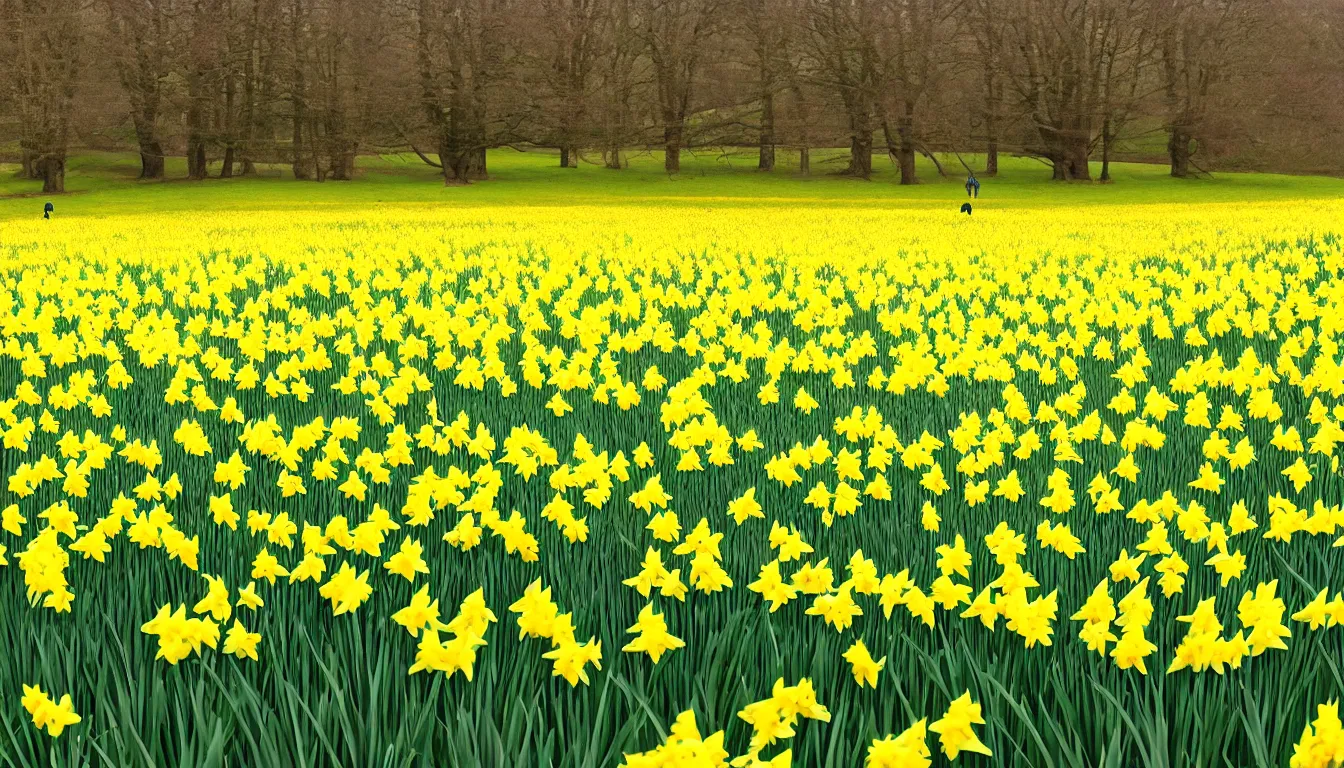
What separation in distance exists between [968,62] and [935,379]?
2157 inches

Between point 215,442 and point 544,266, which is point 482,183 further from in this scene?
point 215,442

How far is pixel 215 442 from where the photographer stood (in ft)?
21.8

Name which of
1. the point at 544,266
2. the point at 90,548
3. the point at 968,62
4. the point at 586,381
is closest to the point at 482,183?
the point at 968,62

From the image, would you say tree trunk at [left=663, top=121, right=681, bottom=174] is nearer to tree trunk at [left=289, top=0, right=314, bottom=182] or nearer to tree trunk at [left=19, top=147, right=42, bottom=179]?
tree trunk at [left=289, top=0, right=314, bottom=182]

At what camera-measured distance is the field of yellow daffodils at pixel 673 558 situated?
9.96ft

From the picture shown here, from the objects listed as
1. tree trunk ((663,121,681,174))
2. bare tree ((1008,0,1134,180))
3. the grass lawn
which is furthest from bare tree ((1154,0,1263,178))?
tree trunk ((663,121,681,174))

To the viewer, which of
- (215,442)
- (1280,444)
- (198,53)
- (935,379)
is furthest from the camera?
(198,53)

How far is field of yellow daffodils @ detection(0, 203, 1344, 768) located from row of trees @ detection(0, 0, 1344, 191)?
162 ft

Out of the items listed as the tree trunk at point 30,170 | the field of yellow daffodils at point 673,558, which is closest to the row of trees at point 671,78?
the tree trunk at point 30,170

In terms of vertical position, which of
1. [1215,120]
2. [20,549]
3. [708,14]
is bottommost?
[20,549]

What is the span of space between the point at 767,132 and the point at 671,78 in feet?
19.1

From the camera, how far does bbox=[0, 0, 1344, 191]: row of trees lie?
2219 inches

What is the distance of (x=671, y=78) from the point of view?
197 feet

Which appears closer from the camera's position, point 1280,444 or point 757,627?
point 757,627
